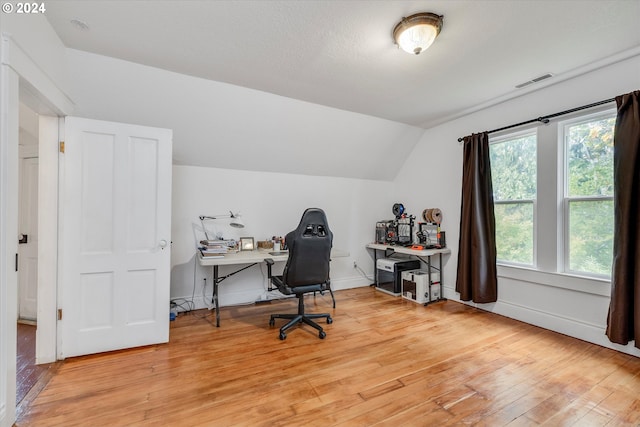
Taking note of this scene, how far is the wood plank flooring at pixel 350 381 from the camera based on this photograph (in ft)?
5.38

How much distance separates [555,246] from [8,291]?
4.43 m

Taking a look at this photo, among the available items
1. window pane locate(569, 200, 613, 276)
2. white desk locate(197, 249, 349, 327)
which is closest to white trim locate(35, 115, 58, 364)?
white desk locate(197, 249, 349, 327)

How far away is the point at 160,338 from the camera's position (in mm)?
2523

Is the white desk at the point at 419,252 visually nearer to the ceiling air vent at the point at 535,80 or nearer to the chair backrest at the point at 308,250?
the chair backrest at the point at 308,250

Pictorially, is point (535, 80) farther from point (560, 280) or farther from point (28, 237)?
point (28, 237)

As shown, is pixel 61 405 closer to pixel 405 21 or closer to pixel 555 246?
pixel 405 21

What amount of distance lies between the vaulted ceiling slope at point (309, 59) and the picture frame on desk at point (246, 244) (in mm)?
1003

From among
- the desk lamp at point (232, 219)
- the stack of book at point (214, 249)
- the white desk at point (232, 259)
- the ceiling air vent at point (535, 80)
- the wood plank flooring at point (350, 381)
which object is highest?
the ceiling air vent at point (535, 80)

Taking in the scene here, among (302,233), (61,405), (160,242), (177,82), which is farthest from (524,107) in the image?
(61,405)

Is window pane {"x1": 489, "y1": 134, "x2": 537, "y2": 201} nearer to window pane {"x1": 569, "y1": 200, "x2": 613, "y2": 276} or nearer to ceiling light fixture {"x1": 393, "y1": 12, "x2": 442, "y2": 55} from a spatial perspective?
window pane {"x1": 569, "y1": 200, "x2": 613, "y2": 276}

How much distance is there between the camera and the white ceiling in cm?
181

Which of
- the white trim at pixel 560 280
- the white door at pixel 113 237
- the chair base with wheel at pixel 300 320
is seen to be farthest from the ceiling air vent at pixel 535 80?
the white door at pixel 113 237

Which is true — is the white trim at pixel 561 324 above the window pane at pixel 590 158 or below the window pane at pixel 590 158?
below

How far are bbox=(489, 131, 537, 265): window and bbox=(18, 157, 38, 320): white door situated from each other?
5.43m
